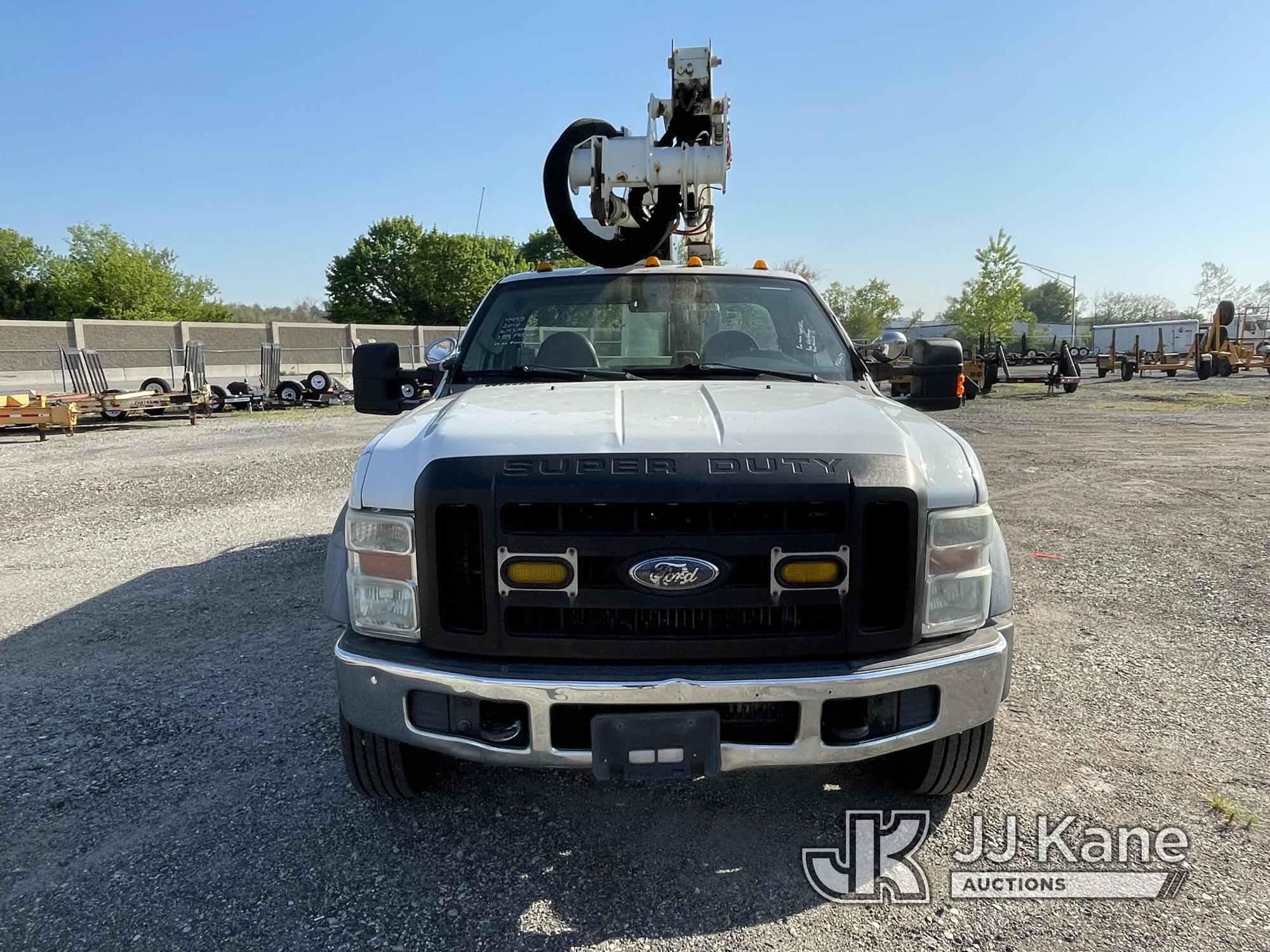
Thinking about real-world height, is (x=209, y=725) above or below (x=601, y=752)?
below

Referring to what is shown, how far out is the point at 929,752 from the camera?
8.52ft

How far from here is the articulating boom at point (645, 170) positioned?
15.6 feet

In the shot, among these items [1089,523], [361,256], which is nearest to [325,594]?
[1089,523]

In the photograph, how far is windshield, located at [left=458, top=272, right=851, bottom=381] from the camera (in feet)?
11.6

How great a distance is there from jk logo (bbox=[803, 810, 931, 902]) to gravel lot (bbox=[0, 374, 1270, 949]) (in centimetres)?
5

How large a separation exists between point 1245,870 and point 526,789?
2.28 m

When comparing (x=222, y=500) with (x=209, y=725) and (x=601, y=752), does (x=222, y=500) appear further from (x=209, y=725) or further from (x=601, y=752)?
(x=601, y=752)

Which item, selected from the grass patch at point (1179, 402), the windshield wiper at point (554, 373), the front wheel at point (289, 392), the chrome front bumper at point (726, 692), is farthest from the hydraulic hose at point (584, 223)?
the front wheel at point (289, 392)

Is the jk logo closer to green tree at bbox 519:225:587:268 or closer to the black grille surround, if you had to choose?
the black grille surround

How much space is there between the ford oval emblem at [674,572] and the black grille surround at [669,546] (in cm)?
2

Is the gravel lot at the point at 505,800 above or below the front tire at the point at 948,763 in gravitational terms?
below

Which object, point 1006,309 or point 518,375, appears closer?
point 518,375

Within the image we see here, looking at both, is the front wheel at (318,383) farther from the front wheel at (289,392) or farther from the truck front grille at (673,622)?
the truck front grille at (673,622)

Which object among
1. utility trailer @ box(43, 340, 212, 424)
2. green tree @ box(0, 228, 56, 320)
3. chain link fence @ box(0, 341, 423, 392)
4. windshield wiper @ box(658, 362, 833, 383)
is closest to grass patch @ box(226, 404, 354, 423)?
utility trailer @ box(43, 340, 212, 424)
